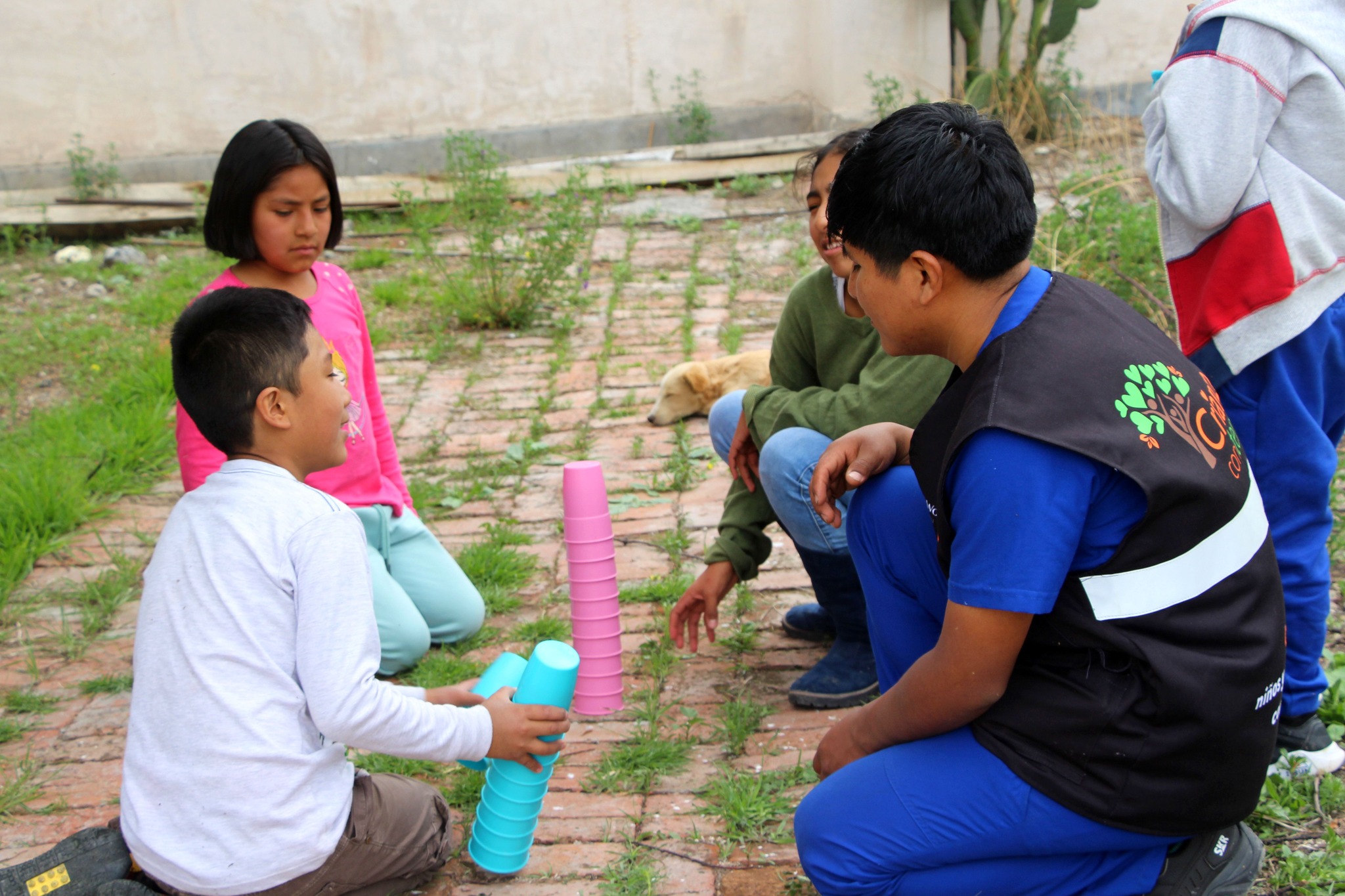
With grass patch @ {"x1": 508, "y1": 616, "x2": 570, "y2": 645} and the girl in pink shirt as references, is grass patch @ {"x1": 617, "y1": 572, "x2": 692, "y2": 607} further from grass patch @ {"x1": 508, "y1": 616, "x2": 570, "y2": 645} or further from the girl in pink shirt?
the girl in pink shirt

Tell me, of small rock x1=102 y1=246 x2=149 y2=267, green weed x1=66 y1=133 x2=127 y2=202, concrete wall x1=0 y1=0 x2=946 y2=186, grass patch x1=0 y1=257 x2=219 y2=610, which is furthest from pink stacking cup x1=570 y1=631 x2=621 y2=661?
green weed x1=66 y1=133 x2=127 y2=202

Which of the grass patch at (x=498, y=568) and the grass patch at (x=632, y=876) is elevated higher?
the grass patch at (x=632, y=876)

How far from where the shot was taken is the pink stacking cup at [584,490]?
260cm

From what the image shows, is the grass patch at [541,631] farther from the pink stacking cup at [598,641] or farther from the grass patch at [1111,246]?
the grass patch at [1111,246]

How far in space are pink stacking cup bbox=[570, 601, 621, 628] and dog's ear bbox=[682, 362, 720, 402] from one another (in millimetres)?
1751

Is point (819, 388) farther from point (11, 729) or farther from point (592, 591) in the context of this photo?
point (11, 729)

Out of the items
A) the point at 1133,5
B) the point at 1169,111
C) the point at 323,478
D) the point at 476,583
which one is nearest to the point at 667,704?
the point at 476,583

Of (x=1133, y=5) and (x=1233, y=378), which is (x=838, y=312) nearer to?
(x=1233, y=378)

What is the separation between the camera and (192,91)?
7.69m

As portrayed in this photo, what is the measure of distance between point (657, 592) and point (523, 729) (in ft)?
3.93

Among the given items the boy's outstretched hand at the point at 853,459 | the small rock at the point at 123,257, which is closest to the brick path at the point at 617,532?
the boy's outstretched hand at the point at 853,459

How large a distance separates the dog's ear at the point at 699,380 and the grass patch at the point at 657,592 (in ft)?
4.01

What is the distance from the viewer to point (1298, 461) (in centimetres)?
217

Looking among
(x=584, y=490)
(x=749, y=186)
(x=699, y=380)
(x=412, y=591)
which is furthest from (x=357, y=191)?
(x=584, y=490)
